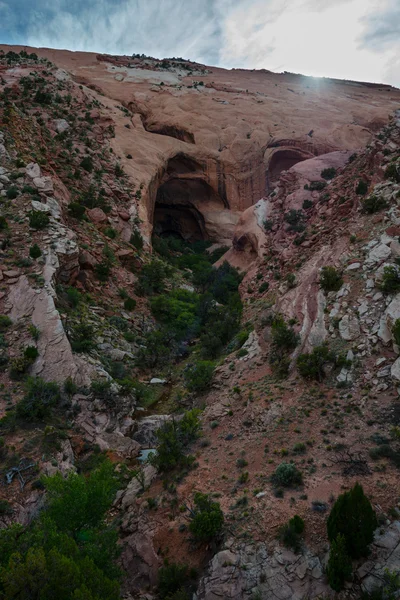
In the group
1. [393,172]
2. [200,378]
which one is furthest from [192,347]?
[393,172]

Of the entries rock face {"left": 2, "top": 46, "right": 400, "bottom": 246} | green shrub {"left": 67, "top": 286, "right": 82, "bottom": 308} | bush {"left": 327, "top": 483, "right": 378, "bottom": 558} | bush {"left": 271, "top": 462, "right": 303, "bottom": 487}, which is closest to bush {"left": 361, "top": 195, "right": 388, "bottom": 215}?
bush {"left": 271, "top": 462, "right": 303, "bottom": 487}

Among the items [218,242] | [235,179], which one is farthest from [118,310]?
[235,179]

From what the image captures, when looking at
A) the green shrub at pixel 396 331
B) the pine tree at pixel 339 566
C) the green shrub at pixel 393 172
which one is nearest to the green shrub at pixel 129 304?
the green shrub at pixel 396 331

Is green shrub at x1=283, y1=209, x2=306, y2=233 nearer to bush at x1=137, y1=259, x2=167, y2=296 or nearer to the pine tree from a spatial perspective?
bush at x1=137, y1=259, x2=167, y2=296

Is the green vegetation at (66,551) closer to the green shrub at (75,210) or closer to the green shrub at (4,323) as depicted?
the green shrub at (4,323)

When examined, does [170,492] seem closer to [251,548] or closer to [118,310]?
[251,548]
